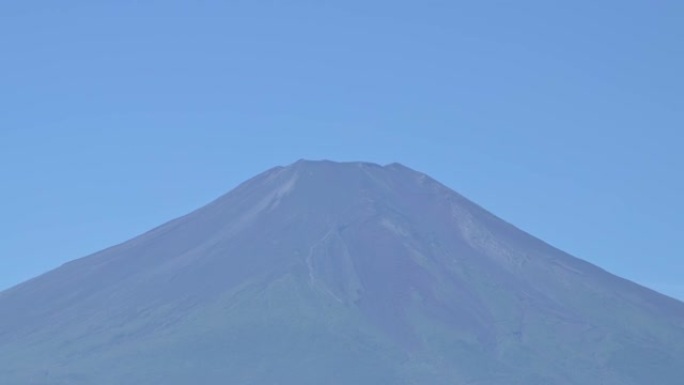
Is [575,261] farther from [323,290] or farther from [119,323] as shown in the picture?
[119,323]

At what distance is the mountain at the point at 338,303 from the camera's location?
92.6 m

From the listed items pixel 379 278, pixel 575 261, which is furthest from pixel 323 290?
pixel 575 261

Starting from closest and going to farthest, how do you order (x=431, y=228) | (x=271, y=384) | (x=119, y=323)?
(x=271, y=384)
(x=119, y=323)
(x=431, y=228)

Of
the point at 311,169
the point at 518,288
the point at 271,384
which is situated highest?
the point at 311,169

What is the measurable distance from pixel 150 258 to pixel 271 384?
823 inches

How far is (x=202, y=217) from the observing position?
111562 mm

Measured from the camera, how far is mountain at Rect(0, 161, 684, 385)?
92.6 meters

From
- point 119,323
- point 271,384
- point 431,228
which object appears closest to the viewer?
point 271,384

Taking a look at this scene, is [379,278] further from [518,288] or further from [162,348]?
[162,348]

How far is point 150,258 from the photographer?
Answer: 108 meters

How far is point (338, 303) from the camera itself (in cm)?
9812

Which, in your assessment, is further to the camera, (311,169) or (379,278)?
(311,169)

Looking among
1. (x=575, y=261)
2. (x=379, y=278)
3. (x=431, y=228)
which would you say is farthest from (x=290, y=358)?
(x=575, y=261)

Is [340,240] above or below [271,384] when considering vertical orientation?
above
